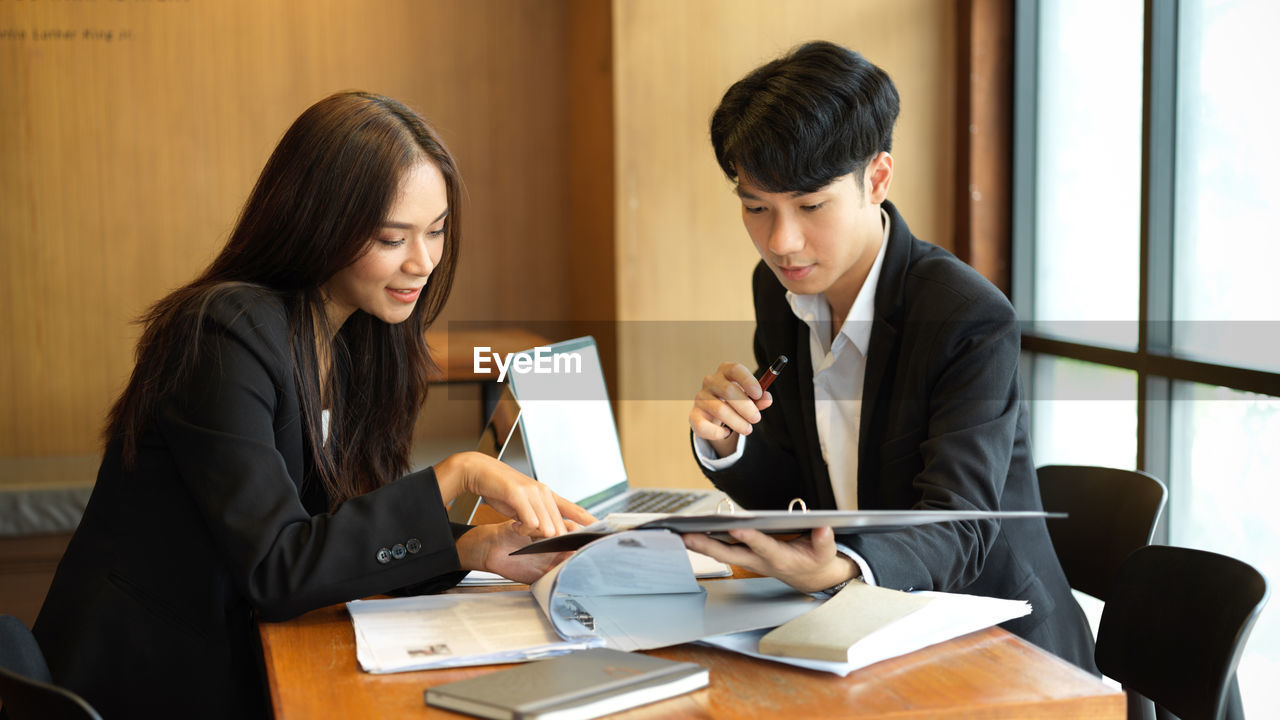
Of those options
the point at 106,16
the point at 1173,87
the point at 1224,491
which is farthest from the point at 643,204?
the point at 106,16

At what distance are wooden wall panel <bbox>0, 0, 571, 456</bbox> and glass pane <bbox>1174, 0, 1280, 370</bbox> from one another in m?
2.39

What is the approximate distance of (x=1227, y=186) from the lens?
2338mm

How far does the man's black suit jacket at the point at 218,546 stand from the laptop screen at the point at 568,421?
1.72 feet

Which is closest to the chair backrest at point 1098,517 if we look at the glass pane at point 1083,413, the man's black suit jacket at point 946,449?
the man's black suit jacket at point 946,449

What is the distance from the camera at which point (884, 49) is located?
3363 millimetres

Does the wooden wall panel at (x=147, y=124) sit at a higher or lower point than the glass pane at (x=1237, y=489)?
higher

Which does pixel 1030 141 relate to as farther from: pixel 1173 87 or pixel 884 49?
pixel 1173 87

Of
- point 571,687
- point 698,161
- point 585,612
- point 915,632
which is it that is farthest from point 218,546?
point 698,161

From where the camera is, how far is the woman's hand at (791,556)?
1140mm

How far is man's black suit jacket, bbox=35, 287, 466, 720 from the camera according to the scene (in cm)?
119

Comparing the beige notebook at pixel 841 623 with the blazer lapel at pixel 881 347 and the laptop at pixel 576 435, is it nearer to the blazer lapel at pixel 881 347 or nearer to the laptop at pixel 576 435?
the blazer lapel at pixel 881 347

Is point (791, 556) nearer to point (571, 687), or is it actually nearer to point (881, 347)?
point (571, 687)

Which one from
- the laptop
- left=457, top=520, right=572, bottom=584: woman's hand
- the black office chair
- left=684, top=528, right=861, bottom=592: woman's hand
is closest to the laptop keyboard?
the laptop

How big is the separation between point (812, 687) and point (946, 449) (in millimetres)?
491
